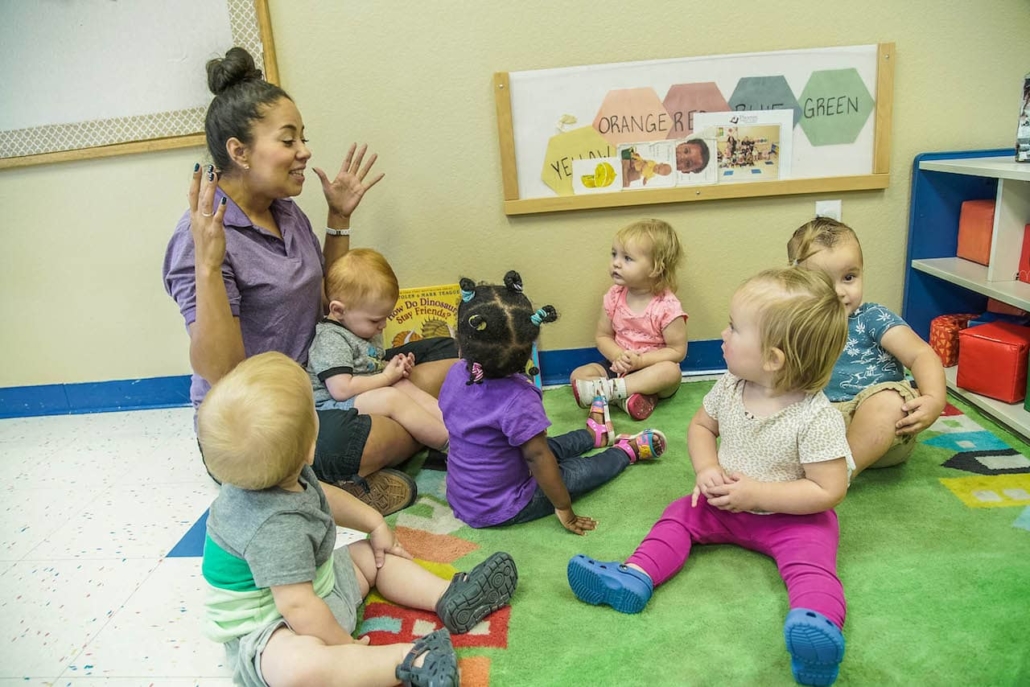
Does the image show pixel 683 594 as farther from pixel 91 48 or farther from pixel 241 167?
pixel 91 48

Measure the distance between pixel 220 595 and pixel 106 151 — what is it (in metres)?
1.78

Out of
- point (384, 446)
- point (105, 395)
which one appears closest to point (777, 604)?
point (384, 446)

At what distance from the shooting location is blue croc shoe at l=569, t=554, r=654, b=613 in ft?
4.48

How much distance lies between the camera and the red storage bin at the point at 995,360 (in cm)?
199

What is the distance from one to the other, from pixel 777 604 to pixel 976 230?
1.49 metres

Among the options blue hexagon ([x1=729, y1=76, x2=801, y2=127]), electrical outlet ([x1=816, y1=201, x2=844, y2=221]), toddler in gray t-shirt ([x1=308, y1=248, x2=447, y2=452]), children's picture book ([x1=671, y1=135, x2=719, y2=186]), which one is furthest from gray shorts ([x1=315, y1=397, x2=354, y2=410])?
electrical outlet ([x1=816, y1=201, x2=844, y2=221])

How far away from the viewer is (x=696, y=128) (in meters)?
2.32

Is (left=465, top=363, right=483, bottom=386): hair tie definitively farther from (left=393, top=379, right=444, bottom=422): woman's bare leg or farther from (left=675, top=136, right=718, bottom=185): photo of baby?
(left=675, top=136, right=718, bottom=185): photo of baby

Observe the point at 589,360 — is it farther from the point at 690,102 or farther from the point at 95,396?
the point at 95,396

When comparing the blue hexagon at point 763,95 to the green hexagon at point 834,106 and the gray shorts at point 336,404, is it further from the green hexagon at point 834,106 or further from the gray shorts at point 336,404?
the gray shorts at point 336,404

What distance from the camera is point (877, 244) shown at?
2.41 meters

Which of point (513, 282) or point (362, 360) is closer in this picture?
point (513, 282)

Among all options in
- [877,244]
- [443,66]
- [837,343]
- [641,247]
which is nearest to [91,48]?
[443,66]

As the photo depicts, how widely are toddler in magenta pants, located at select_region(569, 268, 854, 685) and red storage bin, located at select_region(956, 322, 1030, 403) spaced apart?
0.90m
